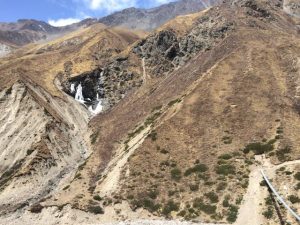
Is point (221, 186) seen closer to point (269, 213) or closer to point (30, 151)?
point (269, 213)

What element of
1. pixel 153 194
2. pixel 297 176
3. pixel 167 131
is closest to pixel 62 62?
pixel 167 131

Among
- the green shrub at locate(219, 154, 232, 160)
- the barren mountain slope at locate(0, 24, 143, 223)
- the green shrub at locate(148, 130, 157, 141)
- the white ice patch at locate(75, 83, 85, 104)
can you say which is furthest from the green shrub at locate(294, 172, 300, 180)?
the white ice patch at locate(75, 83, 85, 104)

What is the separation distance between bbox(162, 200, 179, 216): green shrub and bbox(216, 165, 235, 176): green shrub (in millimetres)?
8485

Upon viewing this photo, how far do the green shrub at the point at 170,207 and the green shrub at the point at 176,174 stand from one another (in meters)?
5.69

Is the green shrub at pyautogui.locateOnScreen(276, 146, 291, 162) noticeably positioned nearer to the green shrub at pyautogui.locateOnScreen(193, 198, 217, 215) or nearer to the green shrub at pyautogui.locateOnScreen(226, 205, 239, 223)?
the green shrub at pyautogui.locateOnScreen(226, 205, 239, 223)

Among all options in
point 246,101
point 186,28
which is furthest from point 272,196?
point 186,28

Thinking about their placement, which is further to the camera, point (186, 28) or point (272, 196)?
point (186, 28)

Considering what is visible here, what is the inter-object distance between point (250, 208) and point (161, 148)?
2116cm

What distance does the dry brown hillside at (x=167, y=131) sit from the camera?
65.0m

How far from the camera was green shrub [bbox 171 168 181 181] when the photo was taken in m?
70.6

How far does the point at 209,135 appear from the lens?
7888 cm

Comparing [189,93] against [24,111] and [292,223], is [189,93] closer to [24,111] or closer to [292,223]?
[24,111]

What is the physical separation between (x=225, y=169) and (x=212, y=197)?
624cm

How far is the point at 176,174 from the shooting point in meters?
71.6
